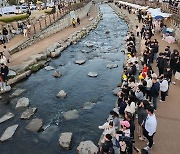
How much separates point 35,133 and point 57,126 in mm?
1105

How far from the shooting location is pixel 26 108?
14.6m

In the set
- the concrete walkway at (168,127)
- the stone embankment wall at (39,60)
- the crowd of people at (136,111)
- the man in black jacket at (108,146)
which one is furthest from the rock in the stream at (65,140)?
the stone embankment wall at (39,60)

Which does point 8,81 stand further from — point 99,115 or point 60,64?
point 99,115

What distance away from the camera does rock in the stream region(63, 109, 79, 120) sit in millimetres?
13414

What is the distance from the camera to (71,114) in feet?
44.7

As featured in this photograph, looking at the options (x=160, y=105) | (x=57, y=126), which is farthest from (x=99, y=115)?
(x=160, y=105)

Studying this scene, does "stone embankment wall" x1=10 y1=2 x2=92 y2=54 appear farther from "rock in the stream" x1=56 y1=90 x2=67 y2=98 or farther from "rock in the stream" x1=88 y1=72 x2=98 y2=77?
"rock in the stream" x1=56 y1=90 x2=67 y2=98

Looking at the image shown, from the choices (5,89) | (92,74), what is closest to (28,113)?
(5,89)

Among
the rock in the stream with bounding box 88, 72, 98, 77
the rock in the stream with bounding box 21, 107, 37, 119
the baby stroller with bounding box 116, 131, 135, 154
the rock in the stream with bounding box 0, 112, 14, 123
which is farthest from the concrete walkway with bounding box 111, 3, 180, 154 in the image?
the rock in the stream with bounding box 0, 112, 14, 123

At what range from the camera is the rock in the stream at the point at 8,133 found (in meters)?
11.9

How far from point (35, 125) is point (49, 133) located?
95 centimetres

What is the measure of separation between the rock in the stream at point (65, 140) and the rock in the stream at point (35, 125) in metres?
1.50

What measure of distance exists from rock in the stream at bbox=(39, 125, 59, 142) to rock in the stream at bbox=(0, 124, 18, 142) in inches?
55.0

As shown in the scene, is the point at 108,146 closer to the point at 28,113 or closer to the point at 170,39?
the point at 28,113
